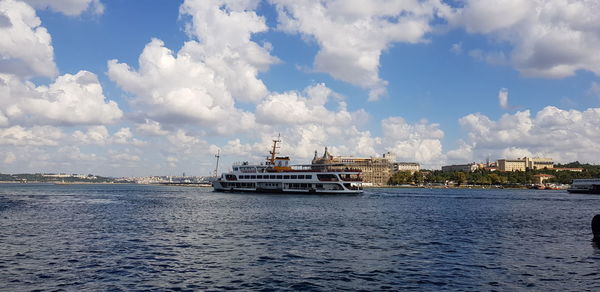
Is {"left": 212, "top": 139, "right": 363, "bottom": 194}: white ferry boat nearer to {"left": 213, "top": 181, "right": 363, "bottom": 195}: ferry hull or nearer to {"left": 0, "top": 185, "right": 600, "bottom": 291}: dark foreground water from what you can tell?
{"left": 213, "top": 181, "right": 363, "bottom": 195}: ferry hull

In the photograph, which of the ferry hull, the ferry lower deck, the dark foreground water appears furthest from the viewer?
the ferry lower deck

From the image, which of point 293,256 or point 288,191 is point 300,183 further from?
point 293,256

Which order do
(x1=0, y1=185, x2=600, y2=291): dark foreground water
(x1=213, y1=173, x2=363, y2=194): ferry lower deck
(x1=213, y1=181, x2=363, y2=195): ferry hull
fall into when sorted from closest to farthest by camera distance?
(x1=0, y1=185, x2=600, y2=291): dark foreground water, (x1=213, y1=181, x2=363, y2=195): ferry hull, (x1=213, y1=173, x2=363, y2=194): ferry lower deck

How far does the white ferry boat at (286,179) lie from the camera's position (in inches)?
5842

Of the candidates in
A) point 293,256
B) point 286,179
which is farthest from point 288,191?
point 293,256

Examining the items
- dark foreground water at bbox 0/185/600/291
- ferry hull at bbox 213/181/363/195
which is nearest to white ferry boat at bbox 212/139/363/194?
ferry hull at bbox 213/181/363/195

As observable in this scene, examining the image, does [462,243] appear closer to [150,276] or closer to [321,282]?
[321,282]

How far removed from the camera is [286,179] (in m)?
156

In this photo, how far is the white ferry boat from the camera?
14838 cm

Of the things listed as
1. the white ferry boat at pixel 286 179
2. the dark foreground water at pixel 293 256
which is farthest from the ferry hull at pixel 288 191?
the dark foreground water at pixel 293 256

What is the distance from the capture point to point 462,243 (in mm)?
48000

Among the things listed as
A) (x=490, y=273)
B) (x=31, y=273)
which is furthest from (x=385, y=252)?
(x=31, y=273)

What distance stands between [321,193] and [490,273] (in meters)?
119

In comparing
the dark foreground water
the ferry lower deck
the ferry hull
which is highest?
the ferry lower deck
